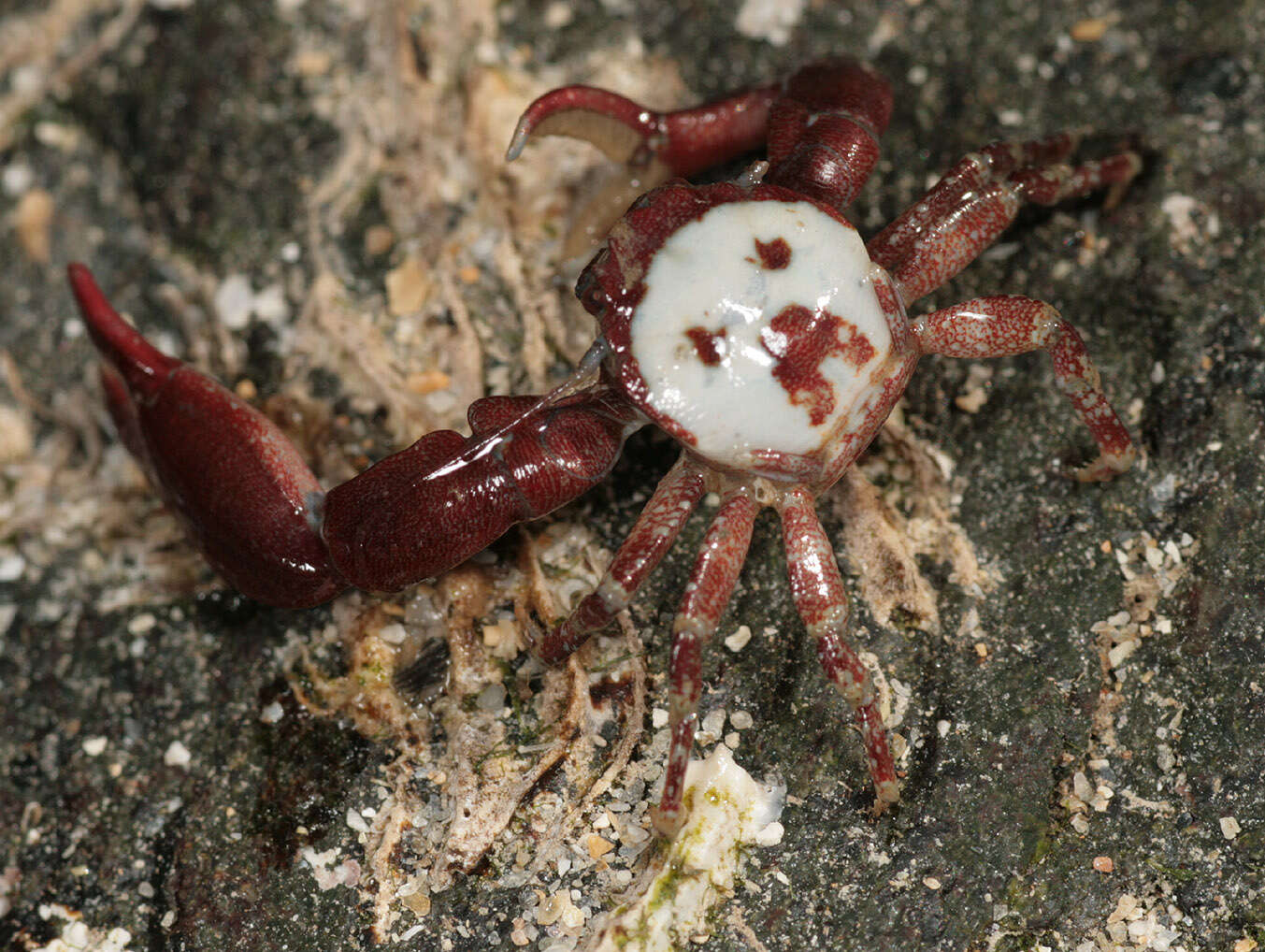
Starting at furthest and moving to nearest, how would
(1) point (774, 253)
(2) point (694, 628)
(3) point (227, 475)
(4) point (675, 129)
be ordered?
(4) point (675, 129)
(3) point (227, 475)
(1) point (774, 253)
(2) point (694, 628)

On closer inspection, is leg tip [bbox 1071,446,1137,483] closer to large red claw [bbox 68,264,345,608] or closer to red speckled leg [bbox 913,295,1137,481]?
red speckled leg [bbox 913,295,1137,481]

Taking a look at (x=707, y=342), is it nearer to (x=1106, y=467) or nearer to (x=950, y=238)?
(x=950, y=238)

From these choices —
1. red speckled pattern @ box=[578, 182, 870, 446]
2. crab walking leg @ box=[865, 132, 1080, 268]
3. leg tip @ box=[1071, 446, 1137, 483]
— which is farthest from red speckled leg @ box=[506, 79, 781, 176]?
leg tip @ box=[1071, 446, 1137, 483]

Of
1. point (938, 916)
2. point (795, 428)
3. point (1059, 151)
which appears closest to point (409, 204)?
point (795, 428)

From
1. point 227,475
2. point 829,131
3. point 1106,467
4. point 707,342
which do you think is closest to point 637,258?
point 707,342

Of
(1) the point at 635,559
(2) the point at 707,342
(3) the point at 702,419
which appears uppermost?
(2) the point at 707,342
